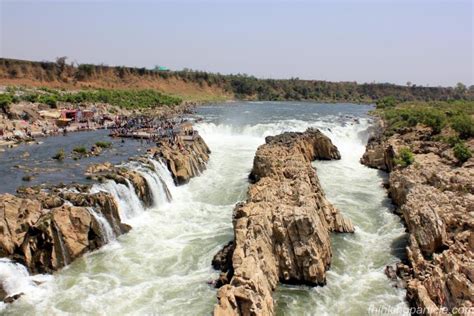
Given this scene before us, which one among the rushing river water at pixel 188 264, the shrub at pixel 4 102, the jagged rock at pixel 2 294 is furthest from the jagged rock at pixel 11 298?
the shrub at pixel 4 102

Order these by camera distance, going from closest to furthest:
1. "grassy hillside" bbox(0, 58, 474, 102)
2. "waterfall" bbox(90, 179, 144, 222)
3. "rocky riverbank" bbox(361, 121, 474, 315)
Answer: "rocky riverbank" bbox(361, 121, 474, 315), "waterfall" bbox(90, 179, 144, 222), "grassy hillside" bbox(0, 58, 474, 102)

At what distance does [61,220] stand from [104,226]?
2632mm

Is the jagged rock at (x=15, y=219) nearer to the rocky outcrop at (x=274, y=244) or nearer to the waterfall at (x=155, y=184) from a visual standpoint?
the waterfall at (x=155, y=184)

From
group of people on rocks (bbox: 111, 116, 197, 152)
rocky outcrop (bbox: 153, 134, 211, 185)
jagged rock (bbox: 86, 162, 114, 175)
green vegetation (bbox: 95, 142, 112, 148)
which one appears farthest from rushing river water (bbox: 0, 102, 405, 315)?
green vegetation (bbox: 95, 142, 112, 148)

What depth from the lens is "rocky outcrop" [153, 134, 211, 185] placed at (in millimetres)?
34125

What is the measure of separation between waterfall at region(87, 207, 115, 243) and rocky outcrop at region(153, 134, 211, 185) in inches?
422

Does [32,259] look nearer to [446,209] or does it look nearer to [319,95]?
[446,209]

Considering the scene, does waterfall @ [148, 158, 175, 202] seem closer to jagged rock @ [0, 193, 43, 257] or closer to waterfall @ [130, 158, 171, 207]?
waterfall @ [130, 158, 171, 207]

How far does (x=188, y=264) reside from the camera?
2067 centimetres

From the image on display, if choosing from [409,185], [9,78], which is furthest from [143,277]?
[9,78]

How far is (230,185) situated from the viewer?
33.5 metres

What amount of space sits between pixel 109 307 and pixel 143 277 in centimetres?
272

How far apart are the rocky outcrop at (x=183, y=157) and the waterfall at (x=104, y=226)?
35.1 ft

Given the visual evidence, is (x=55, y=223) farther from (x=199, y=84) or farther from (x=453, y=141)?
(x=199, y=84)
